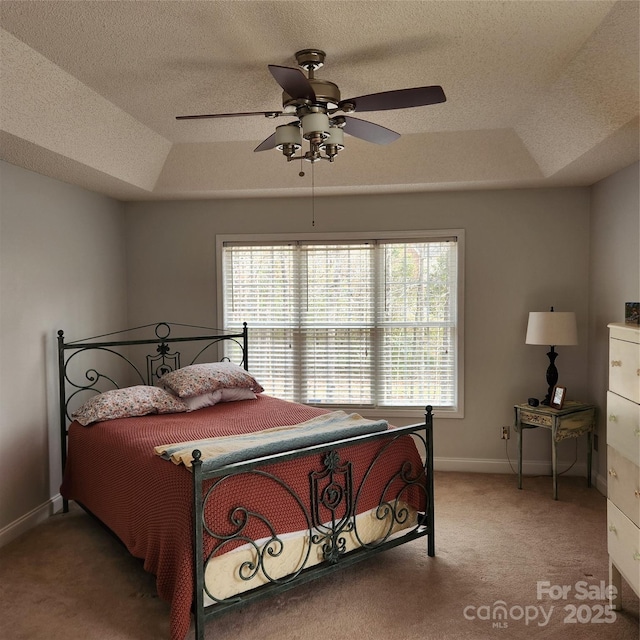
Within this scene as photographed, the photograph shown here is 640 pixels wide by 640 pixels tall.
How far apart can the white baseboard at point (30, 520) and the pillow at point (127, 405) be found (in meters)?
0.67

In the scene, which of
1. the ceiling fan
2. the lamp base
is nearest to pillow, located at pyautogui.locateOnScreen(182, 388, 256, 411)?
the ceiling fan

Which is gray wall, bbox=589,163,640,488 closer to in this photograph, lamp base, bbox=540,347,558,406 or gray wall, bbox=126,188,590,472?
gray wall, bbox=126,188,590,472

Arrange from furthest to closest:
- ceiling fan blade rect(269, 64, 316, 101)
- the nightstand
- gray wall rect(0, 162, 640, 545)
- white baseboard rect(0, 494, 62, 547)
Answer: the nightstand
gray wall rect(0, 162, 640, 545)
white baseboard rect(0, 494, 62, 547)
ceiling fan blade rect(269, 64, 316, 101)

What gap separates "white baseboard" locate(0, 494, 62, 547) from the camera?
3441 millimetres

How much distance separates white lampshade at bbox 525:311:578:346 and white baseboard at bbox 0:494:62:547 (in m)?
3.61

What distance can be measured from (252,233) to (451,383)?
2110 millimetres

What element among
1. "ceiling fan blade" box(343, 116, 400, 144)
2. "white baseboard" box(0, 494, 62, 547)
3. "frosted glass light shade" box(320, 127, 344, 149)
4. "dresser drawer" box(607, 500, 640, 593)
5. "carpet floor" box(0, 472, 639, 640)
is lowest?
"carpet floor" box(0, 472, 639, 640)

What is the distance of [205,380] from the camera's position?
3984mm

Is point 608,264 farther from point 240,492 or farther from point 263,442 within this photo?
point 240,492

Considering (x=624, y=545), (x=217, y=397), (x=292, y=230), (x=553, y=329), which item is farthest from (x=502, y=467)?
(x=292, y=230)

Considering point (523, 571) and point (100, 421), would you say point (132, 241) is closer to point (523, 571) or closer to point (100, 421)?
point (100, 421)

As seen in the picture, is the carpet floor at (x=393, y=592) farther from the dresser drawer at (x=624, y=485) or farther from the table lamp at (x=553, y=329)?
the table lamp at (x=553, y=329)

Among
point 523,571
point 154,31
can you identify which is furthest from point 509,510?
point 154,31

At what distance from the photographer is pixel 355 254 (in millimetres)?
4770
